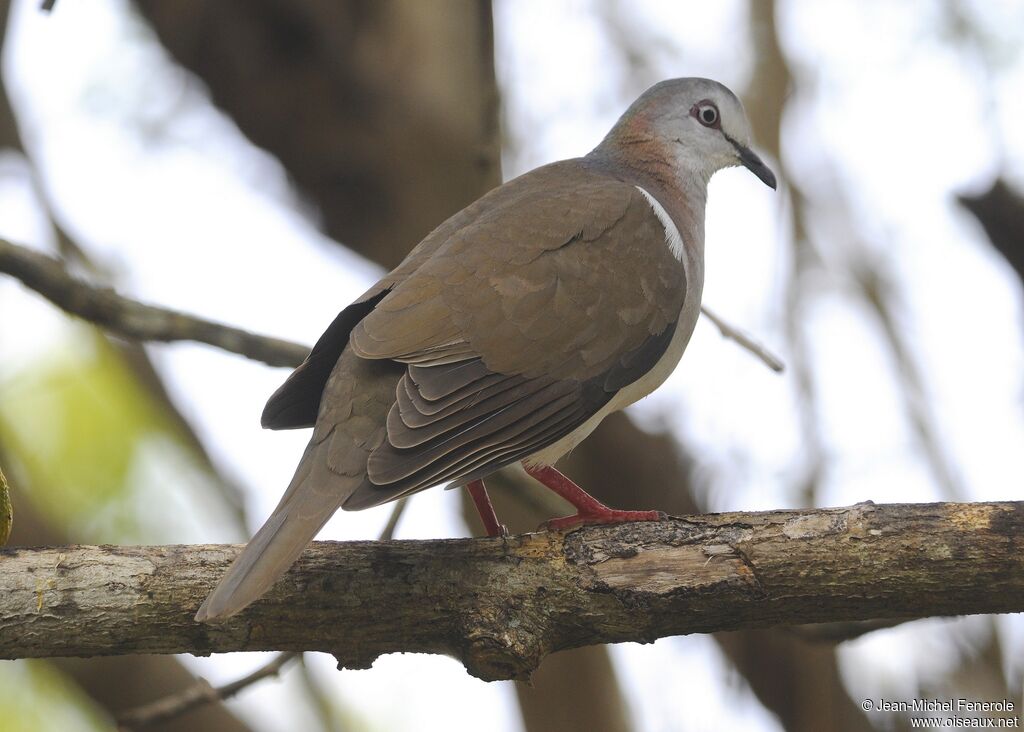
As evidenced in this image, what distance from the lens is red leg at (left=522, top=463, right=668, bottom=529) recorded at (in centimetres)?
337

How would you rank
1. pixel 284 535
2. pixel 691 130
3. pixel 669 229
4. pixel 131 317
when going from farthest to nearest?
1. pixel 691 130
2. pixel 669 229
3. pixel 131 317
4. pixel 284 535

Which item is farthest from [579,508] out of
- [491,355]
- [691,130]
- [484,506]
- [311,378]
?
[691,130]

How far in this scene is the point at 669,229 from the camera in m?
3.96

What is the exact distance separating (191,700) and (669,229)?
87.2 inches

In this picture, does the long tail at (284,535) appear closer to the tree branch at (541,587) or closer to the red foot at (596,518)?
the tree branch at (541,587)

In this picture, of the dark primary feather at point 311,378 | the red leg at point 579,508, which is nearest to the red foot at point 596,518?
the red leg at point 579,508

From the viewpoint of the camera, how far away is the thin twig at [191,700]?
11.6 feet

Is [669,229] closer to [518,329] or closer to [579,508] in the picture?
[518,329]

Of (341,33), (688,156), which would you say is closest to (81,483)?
(341,33)

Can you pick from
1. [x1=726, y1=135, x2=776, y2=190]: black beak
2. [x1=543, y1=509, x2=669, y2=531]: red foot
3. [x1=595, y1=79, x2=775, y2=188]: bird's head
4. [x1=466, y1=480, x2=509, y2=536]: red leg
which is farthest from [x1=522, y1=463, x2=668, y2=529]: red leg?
[x1=726, y1=135, x2=776, y2=190]: black beak

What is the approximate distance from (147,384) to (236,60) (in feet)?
5.80

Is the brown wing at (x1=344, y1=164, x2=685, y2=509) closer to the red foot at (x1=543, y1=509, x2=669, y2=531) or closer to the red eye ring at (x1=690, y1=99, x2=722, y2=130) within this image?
the red foot at (x1=543, y1=509, x2=669, y2=531)

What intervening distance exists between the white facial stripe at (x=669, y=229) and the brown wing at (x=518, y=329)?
39 mm

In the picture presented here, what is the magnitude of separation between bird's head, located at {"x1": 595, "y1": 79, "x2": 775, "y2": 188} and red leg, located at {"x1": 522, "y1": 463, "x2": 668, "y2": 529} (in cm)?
161
